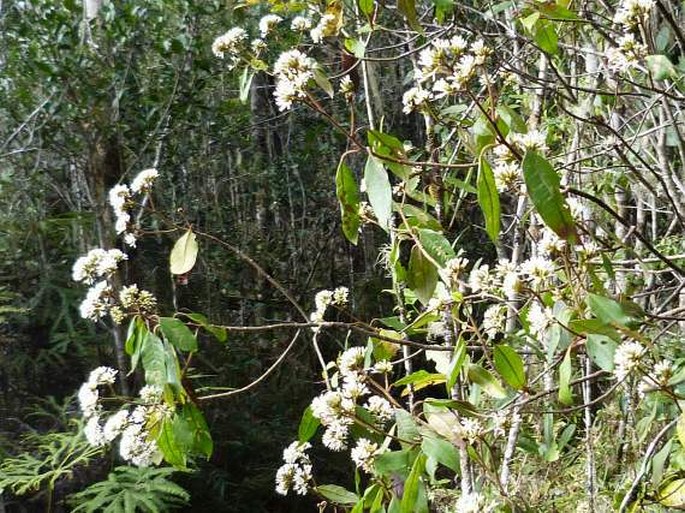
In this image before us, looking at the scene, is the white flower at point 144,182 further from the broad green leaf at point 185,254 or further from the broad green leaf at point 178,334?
the broad green leaf at point 178,334

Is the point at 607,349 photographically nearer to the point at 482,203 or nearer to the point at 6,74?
the point at 482,203

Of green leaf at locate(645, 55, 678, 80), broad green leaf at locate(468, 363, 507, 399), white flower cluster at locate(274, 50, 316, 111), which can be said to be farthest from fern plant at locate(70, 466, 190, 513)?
green leaf at locate(645, 55, 678, 80)

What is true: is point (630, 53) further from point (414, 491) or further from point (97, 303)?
point (97, 303)

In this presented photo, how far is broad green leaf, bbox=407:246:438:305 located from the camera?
0.97 meters

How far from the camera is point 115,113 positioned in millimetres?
3037

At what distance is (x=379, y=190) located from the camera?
901mm

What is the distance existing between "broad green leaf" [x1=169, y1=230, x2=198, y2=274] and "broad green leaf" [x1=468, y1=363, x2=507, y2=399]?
16.7 inches

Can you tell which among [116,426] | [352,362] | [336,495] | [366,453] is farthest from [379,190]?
[336,495]

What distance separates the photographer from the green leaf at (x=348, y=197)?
3.29ft

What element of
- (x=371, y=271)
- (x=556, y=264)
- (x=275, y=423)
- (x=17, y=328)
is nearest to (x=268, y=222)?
(x=371, y=271)

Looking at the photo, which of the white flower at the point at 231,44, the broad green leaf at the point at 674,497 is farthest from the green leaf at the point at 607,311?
the white flower at the point at 231,44

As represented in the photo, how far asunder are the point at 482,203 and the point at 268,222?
410cm

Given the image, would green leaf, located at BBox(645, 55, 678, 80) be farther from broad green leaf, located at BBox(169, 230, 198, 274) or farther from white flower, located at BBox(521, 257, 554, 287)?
broad green leaf, located at BBox(169, 230, 198, 274)

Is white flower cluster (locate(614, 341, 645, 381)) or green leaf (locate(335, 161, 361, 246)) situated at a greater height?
green leaf (locate(335, 161, 361, 246))
